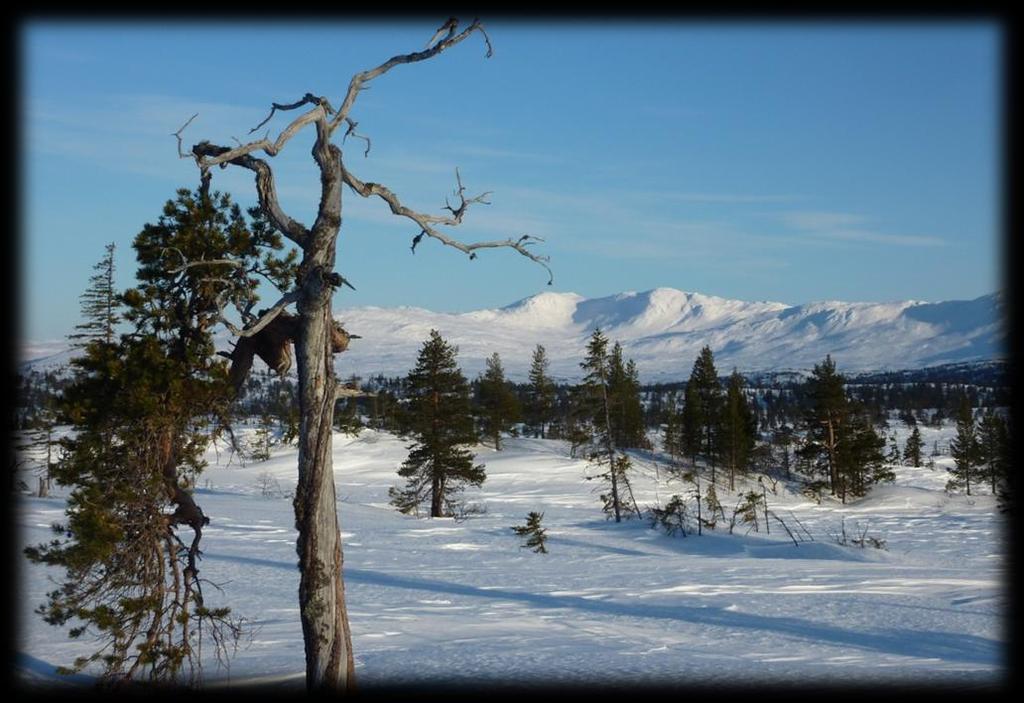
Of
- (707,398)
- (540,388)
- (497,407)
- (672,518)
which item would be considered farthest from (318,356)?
(540,388)

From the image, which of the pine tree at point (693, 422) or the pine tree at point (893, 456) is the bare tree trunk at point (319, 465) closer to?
the pine tree at point (693, 422)

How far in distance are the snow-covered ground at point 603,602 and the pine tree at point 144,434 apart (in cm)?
74

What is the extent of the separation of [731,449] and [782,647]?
45.2 m

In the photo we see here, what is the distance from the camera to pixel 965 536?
3241cm

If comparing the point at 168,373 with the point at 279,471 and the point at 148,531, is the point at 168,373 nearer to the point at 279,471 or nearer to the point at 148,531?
the point at 148,531

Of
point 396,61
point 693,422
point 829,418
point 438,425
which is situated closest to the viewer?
point 396,61

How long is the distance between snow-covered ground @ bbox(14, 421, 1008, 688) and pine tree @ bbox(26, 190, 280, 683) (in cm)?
74

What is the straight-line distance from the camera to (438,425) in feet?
117

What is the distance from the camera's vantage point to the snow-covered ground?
32.4 ft

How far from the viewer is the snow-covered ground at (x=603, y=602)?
988cm

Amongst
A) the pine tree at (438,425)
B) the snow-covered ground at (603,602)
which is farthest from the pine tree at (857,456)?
the pine tree at (438,425)

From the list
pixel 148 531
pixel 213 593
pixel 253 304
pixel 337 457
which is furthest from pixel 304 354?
pixel 337 457

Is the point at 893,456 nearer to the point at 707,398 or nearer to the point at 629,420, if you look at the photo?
the point at 707,398

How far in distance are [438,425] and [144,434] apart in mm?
27427
